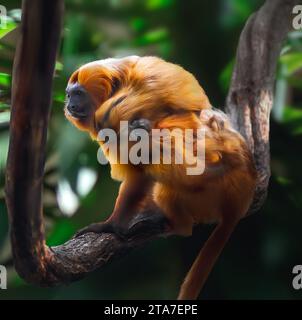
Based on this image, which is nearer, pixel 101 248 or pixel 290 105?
pixel 101 248

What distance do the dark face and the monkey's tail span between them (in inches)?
14.5

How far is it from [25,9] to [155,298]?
0.69 meters

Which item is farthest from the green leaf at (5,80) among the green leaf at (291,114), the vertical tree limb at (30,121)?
the green leaf at (291,114)

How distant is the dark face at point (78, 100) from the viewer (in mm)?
1176

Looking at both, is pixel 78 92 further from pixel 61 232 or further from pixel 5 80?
pixel 61 232

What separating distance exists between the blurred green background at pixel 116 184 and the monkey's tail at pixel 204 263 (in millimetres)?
18

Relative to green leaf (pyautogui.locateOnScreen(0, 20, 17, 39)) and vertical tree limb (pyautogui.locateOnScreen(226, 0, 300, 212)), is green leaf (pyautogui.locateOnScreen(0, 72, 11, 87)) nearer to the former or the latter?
green leaf (pyautogui.locateOnScreen(0, 20, 17, 39))

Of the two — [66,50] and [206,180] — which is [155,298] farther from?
[66,50]

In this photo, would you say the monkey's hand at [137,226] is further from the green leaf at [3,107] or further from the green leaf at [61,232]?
the green leaf at [3,107]

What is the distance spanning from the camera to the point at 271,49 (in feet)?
4.48

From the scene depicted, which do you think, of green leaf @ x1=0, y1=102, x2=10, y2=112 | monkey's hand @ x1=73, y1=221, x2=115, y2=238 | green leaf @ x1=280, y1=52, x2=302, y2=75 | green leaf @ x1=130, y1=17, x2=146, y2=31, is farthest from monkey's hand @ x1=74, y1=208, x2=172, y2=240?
green leaf @ x1=280, y1=52, x2=302, y2=75

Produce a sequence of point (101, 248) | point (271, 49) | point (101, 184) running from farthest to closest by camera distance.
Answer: point (271, 49) → point (101, 184) → point (101, 248)
